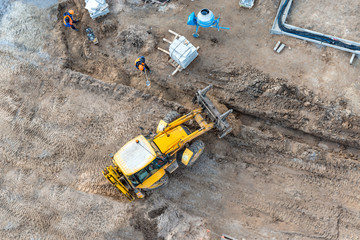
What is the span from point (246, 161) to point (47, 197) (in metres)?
8.09

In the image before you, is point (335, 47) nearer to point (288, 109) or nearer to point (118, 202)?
point (288, 109)

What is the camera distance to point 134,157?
9070 mm

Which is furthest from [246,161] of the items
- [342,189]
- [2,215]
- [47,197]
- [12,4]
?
[12,4]

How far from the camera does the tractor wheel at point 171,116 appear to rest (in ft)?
34.5

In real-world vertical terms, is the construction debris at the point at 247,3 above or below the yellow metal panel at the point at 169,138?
above

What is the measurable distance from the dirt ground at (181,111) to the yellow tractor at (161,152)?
0.75m

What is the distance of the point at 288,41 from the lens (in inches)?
476

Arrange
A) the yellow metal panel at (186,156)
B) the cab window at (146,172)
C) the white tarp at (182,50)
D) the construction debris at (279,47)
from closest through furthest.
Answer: the cab window at (146,172)
the yellow metal panel at (186,156)
the white tarp at (182,50)
the construction debris at (279,47)

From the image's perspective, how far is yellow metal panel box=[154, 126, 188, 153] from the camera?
9.62 m

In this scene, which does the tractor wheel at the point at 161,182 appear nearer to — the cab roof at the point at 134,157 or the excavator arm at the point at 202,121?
the excavator arm at the point at 202,121

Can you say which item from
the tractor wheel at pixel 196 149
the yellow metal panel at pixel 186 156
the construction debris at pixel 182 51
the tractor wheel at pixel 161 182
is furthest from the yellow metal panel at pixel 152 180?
the construction debris at pixel 182 51

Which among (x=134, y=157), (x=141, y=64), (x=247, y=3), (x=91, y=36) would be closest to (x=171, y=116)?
(x=134, y=157)

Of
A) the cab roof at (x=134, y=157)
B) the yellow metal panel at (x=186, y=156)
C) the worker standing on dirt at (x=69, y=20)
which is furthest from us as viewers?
the worker standing on dirt at (x=69, y=20)

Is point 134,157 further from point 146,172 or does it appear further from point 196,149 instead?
point 196,149
